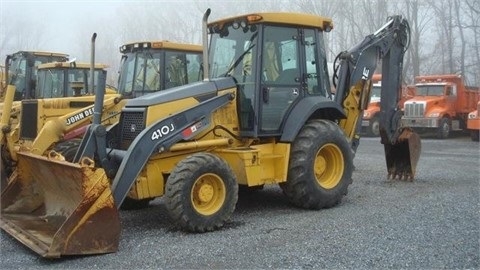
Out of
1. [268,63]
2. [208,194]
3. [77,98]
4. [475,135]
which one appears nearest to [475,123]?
[475,135]

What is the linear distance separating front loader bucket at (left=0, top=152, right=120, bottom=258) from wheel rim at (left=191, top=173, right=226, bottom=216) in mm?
943

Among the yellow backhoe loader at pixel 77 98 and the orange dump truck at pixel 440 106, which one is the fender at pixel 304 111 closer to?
the yellow backhoe loader at pixel 77 98

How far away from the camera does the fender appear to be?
6.62m

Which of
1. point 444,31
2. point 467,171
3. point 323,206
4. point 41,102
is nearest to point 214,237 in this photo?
point 323,206

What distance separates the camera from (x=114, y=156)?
5895mm

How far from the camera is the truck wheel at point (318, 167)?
6.57 metres

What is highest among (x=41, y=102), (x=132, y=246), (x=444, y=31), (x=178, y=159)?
(x=444, y=31)

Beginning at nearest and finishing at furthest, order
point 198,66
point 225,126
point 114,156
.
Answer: point 114,156, point 225,126, point 198,66

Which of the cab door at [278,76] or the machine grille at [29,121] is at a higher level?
the cab door at [278,76]

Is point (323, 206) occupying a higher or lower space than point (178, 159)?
lower

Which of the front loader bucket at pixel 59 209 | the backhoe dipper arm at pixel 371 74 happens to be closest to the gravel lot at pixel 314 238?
the front loader bucket at pixel 59 209

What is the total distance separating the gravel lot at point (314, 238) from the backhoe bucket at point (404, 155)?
889 millimetres

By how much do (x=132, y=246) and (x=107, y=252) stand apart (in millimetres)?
316

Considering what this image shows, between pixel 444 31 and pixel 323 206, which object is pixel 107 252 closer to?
pixel 323 206
